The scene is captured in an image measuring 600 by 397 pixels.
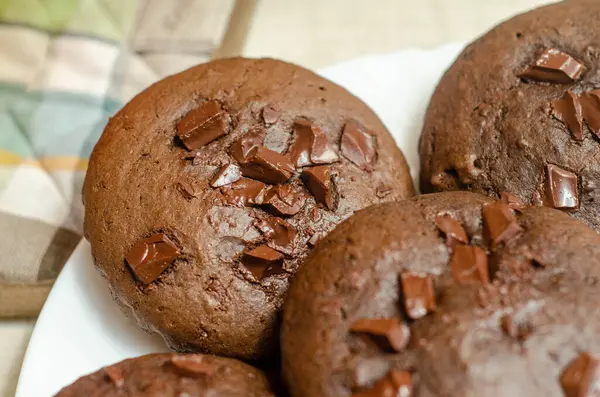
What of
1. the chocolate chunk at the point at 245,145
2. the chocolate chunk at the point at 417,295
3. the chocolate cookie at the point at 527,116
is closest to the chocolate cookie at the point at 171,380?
the chocolate chunk at the point at 417,295

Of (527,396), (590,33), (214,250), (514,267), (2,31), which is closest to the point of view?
(527,396)

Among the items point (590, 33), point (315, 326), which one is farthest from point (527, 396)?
point (590, 33)

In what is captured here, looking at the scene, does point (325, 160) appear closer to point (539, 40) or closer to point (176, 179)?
point (176, 179)

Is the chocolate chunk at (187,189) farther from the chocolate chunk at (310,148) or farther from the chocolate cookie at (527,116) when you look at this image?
the chocolate cookie at (527,116)

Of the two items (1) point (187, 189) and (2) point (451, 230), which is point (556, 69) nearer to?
(2) point (451, 230)

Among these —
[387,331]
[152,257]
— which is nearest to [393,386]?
[387,331]

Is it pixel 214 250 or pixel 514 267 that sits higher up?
pixel 214 250
